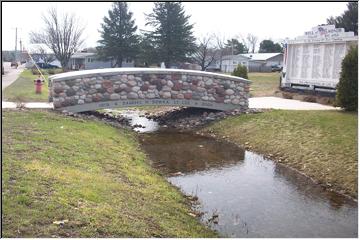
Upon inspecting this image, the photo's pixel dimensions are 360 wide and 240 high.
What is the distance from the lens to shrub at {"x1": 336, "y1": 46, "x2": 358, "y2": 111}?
14.5m

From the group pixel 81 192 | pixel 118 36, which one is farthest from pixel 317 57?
pixel 118 36

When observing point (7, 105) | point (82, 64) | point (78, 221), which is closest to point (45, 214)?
point (78, 221)

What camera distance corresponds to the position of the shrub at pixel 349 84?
14547 millimetres

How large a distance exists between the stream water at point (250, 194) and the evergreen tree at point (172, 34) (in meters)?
27.6

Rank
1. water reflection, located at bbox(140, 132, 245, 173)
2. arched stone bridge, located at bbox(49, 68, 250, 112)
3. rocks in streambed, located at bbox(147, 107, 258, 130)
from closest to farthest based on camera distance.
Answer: water reflection, located at bbox(140, 132, 245, 173) → arched stone bridge, located at bbox(49, 68, 250, 112) → rocks in streambed, located at bbox(147, 107, 258, 130)

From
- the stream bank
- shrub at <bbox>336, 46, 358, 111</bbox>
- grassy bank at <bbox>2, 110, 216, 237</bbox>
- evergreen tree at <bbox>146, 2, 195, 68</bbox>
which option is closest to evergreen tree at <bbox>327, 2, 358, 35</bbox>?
evergreen tree at <bbox>146, 2, 195, 68</bbox>

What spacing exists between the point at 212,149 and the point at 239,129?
235 cm

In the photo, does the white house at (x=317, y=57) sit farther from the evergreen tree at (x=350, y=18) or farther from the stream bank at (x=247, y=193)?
the evergreen tree at (x=350, y=18)

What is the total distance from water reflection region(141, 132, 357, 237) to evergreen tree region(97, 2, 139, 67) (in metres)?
31.5

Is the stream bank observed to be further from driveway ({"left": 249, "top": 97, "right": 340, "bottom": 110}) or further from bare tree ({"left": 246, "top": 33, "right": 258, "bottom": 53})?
bare tree ({"left": 246, "top": 33, "right": 258, "bottom": 53})

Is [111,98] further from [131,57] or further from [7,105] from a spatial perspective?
[131,57]

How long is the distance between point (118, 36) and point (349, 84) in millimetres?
31354

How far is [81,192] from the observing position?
5926 mm

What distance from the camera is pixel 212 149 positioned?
12031 mm
